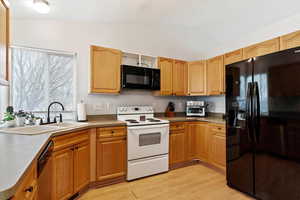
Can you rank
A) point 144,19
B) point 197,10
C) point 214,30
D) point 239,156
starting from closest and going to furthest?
point 239,156 → point 197,10 → point 144,19 → point 214,30

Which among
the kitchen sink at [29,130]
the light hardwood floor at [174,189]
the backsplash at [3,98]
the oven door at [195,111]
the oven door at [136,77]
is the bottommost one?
the light hardwood floor at [174,189]

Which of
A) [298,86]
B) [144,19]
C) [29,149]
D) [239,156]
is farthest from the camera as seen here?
[144,19]

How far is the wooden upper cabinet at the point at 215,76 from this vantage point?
2891 millimetres

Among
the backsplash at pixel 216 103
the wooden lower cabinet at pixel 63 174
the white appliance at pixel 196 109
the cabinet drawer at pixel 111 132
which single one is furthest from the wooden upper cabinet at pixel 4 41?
the backsplash at pixel 216 103

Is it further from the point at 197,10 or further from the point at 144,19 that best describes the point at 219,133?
the point at 144,19

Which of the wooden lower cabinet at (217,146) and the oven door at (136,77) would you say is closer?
the wooden lower cabinet at (217,146)

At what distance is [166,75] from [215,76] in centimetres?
93

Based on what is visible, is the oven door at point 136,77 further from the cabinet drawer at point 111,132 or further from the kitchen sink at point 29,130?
the kitchen sink at point 29,130

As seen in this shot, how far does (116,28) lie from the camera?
2.87 m

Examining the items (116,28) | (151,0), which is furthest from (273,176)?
(116,28)

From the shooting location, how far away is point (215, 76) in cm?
302

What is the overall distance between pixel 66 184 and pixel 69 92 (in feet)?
4.68

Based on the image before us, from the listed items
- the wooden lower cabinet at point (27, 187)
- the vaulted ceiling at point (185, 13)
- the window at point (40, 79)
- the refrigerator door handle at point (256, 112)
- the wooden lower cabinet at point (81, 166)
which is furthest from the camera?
the window at point (40, 79)

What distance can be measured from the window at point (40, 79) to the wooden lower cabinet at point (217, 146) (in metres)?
Result: 2.41
